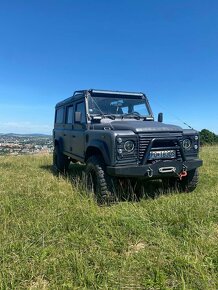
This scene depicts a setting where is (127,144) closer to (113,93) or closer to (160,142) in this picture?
(160,142)

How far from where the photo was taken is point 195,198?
4.76 metres

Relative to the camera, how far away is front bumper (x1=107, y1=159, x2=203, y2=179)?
4.47 meters

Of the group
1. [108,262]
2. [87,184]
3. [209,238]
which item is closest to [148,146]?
[87,184]

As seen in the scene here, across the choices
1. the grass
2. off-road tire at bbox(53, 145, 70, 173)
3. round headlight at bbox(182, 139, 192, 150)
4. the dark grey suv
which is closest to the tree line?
off-road tire at bbox(53, 145, 70, 173)

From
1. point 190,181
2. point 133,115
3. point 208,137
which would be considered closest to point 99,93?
point 133,115

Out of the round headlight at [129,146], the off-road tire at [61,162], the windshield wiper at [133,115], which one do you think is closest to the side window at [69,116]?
the off-road tire at [61,162]

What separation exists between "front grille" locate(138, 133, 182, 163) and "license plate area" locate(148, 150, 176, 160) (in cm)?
6

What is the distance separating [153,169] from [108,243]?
170cm

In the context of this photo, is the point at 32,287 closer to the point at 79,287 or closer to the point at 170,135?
the point at 79,287

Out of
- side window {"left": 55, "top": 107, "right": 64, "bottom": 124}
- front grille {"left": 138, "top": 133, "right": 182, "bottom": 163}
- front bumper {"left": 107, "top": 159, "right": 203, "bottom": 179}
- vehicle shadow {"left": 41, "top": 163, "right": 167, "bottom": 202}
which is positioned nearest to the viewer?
front bumper {"left": 107, "top": 159, "right": 203, "bottom": 179}

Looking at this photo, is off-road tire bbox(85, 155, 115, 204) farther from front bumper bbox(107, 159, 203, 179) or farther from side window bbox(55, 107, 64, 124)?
side window bbox(55, 107, 64, 124)

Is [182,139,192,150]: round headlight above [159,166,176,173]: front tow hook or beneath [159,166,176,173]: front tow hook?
above

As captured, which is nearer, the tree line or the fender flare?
the fender flare

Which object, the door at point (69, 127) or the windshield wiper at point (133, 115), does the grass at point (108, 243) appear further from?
the door at point (69, 127)
